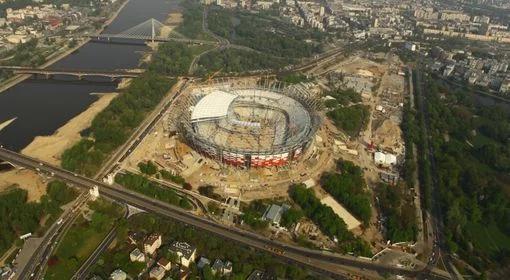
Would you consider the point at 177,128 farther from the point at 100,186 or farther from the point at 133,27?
the point at 133,27

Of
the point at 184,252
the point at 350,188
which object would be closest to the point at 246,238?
the point at 184,252

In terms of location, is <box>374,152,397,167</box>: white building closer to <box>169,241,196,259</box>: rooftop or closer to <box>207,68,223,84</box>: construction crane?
<box>169,241,196,259</box>: rooftop

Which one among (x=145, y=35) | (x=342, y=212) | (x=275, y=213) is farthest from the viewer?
(x=145, y=35)

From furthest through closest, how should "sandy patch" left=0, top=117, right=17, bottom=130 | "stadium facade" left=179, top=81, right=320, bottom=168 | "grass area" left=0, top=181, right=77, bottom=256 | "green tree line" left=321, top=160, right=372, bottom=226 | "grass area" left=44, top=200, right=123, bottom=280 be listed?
1. "sandy patch" left=0, top=117, right=17, bottom=130
2. "stadium facade" left=179, top=81, right=320, bottom=168
3. "green tree line" left=321, top=160, right=372, bottom=226
4. "grass area" left=0, top=181, right=77, bottom=256
5. "grass area" left=44, top=200, right=123, bottom=280

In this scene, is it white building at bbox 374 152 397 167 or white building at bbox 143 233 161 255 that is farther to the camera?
white building at bbox 374 152 397 167

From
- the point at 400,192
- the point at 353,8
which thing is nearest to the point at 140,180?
the point at 400,192

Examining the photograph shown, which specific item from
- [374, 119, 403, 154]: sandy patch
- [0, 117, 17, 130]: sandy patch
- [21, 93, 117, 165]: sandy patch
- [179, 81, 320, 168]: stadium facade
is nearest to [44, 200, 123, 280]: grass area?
[21, 93, 117, 165]: sandy patch

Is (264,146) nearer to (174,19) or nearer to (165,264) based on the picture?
(165,264)
